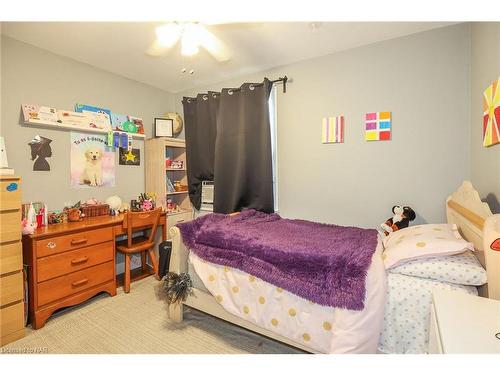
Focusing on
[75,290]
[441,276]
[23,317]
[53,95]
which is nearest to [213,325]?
[75,290]

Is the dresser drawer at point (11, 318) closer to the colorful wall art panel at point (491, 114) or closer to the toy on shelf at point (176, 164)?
the toy on shelf at point (176, 164)

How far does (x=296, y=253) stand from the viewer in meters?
1.57

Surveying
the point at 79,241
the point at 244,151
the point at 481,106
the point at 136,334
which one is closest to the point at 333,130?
the point at 244,151

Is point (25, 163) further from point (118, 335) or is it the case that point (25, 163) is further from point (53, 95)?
point (118, 335)

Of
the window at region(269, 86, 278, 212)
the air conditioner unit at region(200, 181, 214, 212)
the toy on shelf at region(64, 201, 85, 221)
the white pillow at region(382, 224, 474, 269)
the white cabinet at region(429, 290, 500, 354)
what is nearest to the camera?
the white cabinet at region(429, 290, 500, 354)

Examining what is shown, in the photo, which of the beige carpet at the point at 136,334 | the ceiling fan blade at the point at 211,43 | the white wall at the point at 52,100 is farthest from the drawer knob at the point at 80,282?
the ceiling fan blade at the point at 211,43

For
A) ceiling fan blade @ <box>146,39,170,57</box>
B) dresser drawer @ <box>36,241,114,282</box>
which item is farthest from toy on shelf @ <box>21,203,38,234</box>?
ceiling fan blade @ <box>146,39,170,57</box>

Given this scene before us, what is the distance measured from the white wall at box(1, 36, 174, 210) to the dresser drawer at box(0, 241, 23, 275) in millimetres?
745

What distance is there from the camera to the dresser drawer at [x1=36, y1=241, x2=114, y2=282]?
2.01 meters

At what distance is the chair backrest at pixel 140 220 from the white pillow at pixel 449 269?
2.33 m

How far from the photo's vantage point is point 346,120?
2.52 m

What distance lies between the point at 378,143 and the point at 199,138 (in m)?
2.16

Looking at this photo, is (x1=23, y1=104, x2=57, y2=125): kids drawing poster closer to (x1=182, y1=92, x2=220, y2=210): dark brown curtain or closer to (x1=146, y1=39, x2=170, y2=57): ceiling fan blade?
(x1=146, y1=39, x2=170, y2=57): ceiling fan blade
